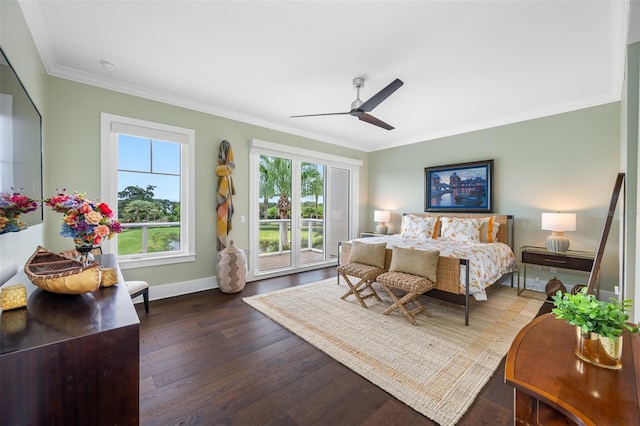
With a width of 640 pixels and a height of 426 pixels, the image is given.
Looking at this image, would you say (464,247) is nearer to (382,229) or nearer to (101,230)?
(382,229)

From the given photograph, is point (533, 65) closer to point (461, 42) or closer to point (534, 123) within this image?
point (461, 42)

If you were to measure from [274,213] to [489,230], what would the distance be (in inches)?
138

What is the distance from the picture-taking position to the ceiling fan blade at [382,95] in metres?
2.71

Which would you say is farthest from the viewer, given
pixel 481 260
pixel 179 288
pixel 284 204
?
pixel 284 204

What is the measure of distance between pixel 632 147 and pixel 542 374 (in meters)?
2.34

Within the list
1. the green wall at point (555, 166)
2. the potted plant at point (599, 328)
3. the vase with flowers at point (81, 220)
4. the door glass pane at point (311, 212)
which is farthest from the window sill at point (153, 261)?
the green wall at point (555, 166)

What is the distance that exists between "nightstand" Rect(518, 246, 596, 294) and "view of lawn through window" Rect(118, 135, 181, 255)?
4.95m

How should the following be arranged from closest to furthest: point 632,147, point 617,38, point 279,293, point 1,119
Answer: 1. point 1,119
2. point 632,147
3. point 617,38
4. point 279,293

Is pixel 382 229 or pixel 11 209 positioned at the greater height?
pixel 11 209

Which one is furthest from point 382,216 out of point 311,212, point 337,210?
point 311,212

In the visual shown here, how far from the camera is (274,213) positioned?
4.82 meters

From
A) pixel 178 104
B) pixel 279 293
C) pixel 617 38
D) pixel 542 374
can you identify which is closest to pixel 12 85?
pixel 178 104

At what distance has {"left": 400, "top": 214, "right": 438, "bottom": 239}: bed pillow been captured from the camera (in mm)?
4664

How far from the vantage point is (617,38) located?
225 centimetres
